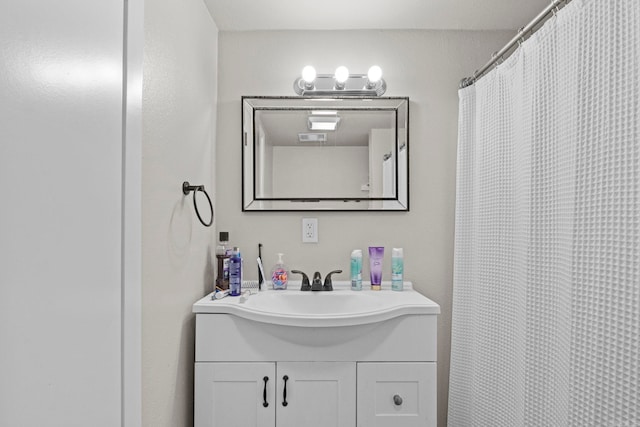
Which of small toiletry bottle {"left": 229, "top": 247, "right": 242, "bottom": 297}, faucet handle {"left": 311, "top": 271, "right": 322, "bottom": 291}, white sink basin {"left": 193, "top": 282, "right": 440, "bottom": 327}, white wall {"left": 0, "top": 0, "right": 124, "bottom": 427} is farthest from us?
faucet handle {"left": 311, "top": 271, "right": 322, "bottom": 291}

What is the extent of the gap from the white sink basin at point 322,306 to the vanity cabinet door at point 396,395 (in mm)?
217

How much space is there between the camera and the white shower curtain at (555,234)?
0.93 metres

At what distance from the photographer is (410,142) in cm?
207

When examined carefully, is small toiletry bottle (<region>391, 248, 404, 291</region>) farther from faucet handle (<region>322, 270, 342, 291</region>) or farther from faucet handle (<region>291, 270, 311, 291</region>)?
faucet handle (<region>291, 270, 311, 291</region>)

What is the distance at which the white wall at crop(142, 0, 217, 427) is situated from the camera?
1224 millimetres

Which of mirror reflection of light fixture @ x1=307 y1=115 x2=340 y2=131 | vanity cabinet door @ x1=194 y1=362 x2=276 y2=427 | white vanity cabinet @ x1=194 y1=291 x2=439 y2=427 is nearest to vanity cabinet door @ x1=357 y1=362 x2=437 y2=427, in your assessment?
white vanity cabinet @ x1=194 y1=291 x2=439 y2=427

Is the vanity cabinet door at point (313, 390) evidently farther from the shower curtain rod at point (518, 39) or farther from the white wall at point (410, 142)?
the shower curtain rod at point (518, 39)

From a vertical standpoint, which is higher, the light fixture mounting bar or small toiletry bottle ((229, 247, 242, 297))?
the light fixture mounting bar

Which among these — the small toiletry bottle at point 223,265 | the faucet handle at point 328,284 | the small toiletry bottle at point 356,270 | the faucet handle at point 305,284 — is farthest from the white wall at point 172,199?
the small toiletry bottle at point 356,270

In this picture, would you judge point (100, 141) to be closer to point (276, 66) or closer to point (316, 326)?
point (316, 326)

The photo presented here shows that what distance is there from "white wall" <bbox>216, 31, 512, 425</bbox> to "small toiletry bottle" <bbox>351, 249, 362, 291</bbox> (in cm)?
12

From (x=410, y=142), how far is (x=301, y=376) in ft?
4.12

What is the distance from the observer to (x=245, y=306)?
60.2 inches

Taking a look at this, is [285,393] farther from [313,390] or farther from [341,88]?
[341,88]
